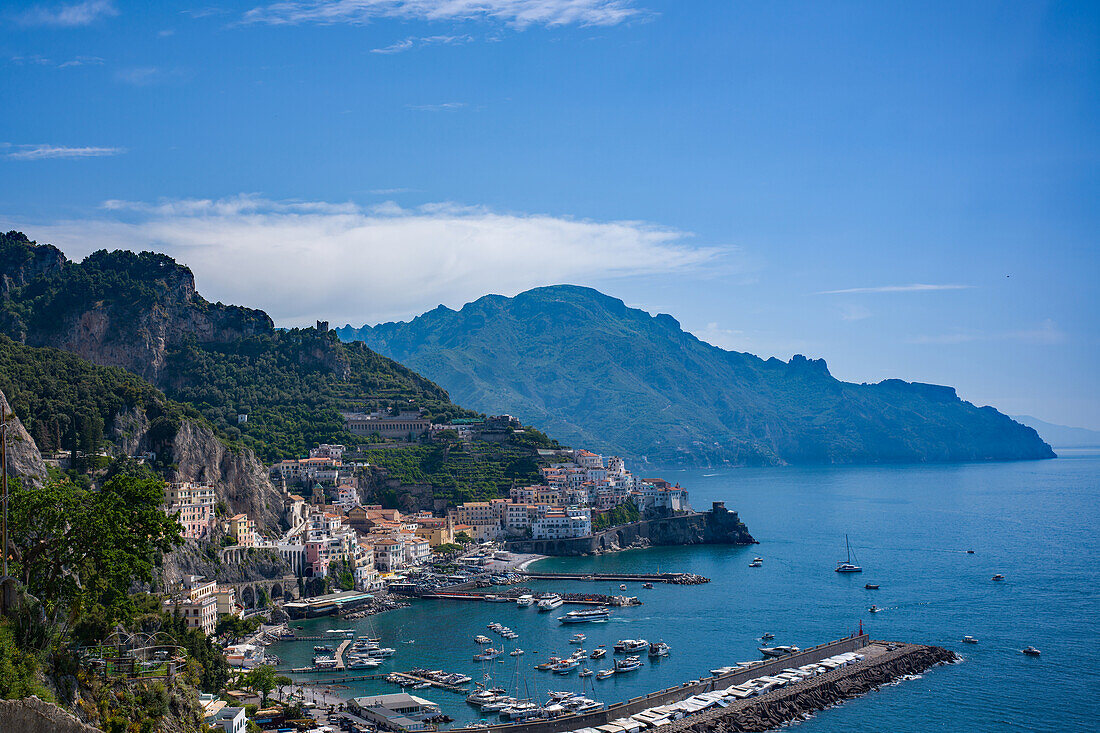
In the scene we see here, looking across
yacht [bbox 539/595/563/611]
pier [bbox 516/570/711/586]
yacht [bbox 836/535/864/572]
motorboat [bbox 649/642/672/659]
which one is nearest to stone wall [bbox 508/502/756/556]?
yacht [bbox 836/535/864/572]

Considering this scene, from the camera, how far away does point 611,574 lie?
68.5 metres

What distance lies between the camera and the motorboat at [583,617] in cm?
5241

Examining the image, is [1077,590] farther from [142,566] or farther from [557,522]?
[142,566]

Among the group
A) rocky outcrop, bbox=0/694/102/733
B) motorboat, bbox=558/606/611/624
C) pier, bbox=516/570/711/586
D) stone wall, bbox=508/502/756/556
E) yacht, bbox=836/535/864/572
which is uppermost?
rocky outcrop, bbox=0/694/102/733

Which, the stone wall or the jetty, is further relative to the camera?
the stone wall

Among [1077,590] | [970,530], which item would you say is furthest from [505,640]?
[970,530]

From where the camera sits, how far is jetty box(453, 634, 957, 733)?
1324 inches

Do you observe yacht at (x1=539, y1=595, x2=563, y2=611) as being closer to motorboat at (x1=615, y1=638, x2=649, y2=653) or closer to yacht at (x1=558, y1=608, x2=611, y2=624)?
yacht at (x1=558, y1=608, x2=611, y2=624)

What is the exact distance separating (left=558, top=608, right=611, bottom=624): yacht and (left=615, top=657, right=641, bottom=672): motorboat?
9265 mm

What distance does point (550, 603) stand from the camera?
187ft

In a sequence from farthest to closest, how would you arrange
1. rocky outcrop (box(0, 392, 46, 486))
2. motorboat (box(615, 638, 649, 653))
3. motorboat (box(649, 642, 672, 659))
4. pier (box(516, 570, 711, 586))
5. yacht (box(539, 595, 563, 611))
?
pier (box(516, 570, 711, 586))
yacht (box(539, 595, 563, 611))
motorboat (box(615, 638, 649, 653))
motorboat (box(649, 642, 672, 659))
rocky outcrop (box(0, 392, 46, 486))

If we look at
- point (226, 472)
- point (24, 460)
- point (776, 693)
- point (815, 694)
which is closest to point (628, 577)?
point (226, 472)

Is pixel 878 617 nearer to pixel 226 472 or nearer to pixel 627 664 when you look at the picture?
pixel 627 664

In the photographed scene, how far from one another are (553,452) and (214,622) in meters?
54.0
